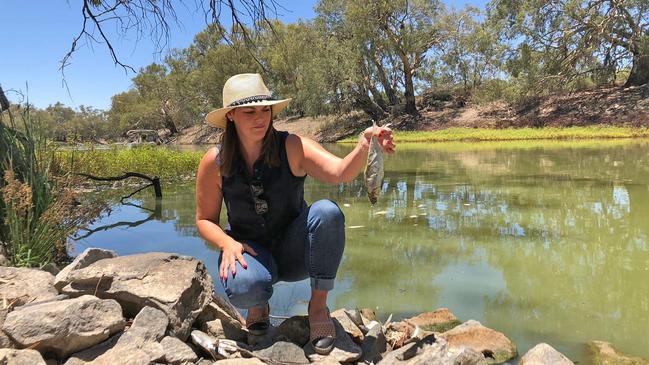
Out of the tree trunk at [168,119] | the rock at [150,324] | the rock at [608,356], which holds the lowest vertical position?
the rock at [608,356]

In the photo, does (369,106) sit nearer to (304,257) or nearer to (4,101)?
(4,101)

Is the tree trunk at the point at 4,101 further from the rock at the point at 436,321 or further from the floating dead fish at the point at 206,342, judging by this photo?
the rock at the point at 436,321

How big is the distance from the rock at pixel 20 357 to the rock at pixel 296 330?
1.04 meters

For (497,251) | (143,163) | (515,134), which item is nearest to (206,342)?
(497,251)

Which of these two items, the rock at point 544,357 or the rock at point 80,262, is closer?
the rock at point 544,357

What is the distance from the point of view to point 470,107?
3019 centimetres

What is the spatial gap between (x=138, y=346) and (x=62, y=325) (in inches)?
11.8

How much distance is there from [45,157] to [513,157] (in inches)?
470

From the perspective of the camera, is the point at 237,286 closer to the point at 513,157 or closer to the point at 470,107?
the point at 513,157

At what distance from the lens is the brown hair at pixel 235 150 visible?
248 centimetres

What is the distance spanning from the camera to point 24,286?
2484mm

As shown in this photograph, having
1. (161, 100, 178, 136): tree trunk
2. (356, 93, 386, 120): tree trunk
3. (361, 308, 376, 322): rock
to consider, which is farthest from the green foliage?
(161, 100, 178, 136): tree trunk

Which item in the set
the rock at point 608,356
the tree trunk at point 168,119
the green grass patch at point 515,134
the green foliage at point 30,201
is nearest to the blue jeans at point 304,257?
the rock at point 608,356

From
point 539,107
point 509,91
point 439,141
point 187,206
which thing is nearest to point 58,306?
point 187,206
